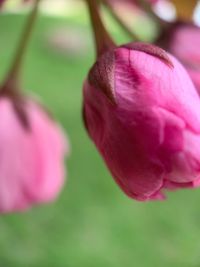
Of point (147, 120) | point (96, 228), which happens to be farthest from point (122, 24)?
point (96, 228)

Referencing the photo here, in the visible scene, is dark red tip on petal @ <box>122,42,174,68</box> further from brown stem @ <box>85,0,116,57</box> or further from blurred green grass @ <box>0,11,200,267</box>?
blurred green grass @ <box>0,11,200,267</box>

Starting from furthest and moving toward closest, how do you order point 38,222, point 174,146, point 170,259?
point 38,222
point 170,259
point 174,146

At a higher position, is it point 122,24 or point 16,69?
point 122,24

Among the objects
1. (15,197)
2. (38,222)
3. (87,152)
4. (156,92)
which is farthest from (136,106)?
(87,152)

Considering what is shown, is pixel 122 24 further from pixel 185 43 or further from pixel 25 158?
pixel 25 158

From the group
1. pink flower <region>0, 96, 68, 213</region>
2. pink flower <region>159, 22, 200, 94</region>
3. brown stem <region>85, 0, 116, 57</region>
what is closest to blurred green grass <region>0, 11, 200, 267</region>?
pink flower <region>0, 96, 68, 213</region>

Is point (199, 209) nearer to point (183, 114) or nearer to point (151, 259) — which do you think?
point (151, 259)

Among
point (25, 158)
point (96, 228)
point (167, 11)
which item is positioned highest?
point (167, 11)

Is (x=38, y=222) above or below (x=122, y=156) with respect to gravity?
below

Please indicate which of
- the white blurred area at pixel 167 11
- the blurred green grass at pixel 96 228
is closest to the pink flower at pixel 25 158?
the white blurred area at pixel 167 11
